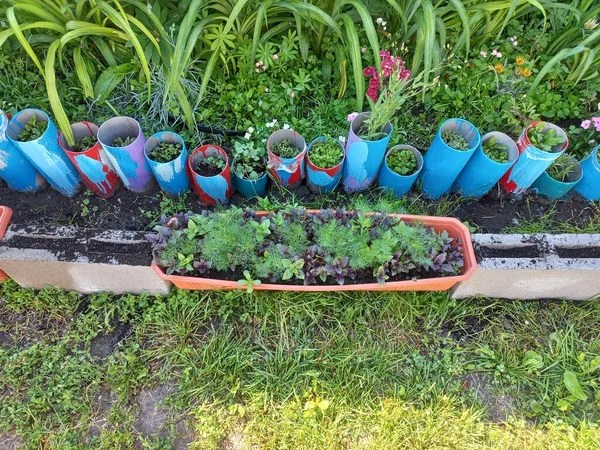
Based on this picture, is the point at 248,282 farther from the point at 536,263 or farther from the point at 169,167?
the point at 536,263

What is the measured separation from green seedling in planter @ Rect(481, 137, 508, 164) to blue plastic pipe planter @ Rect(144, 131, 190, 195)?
136 cm

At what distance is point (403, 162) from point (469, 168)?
11.7 inches

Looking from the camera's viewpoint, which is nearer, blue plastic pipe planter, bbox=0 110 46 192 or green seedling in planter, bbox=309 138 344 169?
blue plastic pipe planter, bbox=0 110 46 192

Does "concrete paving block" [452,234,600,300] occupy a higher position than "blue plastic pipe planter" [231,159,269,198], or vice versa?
"blue plastic pipe planter" [231,159,269,198]

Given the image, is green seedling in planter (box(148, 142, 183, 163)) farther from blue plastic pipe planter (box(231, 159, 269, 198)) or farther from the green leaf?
the green leaf

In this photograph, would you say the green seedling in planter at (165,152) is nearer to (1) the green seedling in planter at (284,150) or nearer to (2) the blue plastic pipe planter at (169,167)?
(2) the blue plastic pipe planter at (169,167)

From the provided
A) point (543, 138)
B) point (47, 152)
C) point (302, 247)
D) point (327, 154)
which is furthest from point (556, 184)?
point (47, 152)

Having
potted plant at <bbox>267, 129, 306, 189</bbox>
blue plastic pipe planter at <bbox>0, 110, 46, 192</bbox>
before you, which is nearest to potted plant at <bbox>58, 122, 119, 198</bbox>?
blue plastic pipe planter at <bbox>0, 110, 46, 192</bbox>

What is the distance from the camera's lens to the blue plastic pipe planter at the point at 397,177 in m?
2.02

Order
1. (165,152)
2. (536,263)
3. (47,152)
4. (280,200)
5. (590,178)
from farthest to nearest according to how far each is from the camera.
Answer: (280,200) < (590,178) < (165,152) < (47,152) < (536,263)

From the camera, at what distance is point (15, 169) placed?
6.53 ft

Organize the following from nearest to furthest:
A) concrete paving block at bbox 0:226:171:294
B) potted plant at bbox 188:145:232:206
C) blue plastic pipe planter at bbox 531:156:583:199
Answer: concrete paving block at bbox 0:226:171:294, potted plant at bbox 188:145:232:206, blue plastic pipe planter at bbox 531:156:583:199

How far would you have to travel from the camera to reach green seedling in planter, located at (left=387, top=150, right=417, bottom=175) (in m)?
2.04

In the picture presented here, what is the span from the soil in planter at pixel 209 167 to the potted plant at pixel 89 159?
1.30 ft
